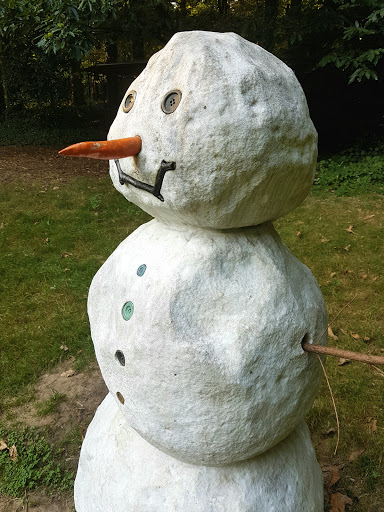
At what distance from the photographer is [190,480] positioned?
189 cm

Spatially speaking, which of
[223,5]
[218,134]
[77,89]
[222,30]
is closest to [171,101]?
[218,134]

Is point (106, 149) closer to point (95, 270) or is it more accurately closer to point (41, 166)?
point (95, 270)

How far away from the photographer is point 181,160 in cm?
155

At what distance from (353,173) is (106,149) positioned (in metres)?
7.58

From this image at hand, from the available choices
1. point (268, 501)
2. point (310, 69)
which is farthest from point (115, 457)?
point (310, 69)

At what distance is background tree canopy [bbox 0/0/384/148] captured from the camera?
6898mm

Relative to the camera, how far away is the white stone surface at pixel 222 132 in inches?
59.6

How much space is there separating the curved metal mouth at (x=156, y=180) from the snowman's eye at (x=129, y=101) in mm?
201

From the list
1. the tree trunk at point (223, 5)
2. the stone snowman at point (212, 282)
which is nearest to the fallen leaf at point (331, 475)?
the stone snowman at point (212, 282)

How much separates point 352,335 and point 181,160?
341 centimetres

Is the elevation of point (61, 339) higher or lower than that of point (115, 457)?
lower

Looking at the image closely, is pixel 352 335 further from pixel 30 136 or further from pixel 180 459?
pixel 30 136

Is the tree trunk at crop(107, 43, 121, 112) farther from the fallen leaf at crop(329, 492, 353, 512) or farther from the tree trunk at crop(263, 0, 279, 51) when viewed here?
the fallen leaf at crop(329, 492, 353, 512)

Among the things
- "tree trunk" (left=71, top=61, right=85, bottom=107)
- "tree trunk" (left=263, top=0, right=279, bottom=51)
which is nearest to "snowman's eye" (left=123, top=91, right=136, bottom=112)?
"tree trunk" (left=263, top=0, right=279, bottom=51)
